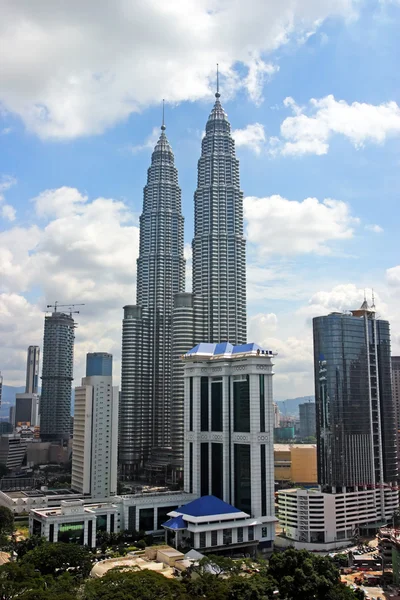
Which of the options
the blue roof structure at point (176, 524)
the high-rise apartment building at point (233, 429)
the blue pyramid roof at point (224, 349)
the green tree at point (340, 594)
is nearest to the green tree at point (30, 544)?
the blue roof structure at point (176, 524)

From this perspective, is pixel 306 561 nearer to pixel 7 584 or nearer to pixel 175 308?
pixel 7 584

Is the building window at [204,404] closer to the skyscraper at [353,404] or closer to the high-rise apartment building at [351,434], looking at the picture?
the high-rise apartment building at [351,434]

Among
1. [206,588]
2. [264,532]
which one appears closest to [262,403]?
[264,532]

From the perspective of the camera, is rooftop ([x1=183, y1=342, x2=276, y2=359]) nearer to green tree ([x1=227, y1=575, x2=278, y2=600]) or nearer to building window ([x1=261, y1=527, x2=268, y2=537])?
building window ([x1=261, y1=527, x2=268, y2=537])

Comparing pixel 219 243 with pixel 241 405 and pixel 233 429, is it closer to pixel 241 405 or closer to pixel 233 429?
pixel 241 405

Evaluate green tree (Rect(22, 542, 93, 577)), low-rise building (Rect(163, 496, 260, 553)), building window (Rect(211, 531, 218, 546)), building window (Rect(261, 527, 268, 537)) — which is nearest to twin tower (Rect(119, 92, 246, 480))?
building window (Rect(261, 527, 268, 537))
